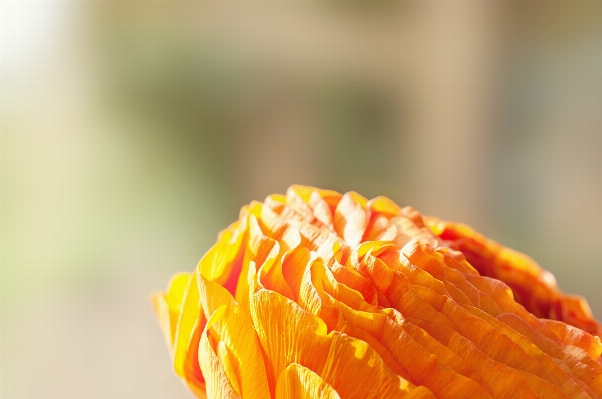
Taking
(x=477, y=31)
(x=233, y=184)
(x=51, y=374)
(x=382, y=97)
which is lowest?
(x=51, y=374)

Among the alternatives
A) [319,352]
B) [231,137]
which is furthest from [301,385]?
[231,137]

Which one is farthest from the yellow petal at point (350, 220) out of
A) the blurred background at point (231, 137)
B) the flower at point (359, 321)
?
the blurred background at point (231, 137)

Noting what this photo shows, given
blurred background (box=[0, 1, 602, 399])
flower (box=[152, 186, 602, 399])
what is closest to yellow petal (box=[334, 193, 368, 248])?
flower (box=[152, 186, 602, 399])

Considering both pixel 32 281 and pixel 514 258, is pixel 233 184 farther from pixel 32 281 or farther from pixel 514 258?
pixel 514 258

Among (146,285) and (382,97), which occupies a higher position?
(382,97)

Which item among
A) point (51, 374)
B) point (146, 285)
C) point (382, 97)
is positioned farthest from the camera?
point (382, 97)

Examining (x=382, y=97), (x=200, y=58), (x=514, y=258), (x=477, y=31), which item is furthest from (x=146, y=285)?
(x=514, y=258)

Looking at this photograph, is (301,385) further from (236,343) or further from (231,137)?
(231,137)
